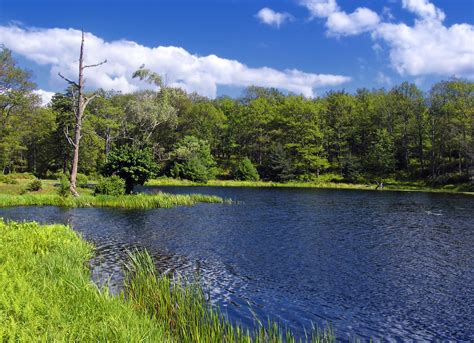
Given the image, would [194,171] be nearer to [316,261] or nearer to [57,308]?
[316,261]

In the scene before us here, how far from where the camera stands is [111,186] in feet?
152

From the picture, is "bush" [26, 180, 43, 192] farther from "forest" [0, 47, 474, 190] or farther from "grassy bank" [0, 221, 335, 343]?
"grassy bank" [0, 221, 335, 343]

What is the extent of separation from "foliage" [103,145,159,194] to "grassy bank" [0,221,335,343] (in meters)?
33.0

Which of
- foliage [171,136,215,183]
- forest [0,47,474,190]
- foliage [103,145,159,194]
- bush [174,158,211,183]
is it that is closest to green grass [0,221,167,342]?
foliage [103,145,159,194]

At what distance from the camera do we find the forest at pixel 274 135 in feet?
283

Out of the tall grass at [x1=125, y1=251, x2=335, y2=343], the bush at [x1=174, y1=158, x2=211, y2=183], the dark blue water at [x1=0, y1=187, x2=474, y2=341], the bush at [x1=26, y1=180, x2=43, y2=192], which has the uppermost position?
the bush at [x1=174, y1=158, x2=211, y2=183]

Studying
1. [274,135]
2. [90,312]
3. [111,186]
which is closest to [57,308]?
[90,312]

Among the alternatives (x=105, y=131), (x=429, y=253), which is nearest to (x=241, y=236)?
(x=429, y=253)

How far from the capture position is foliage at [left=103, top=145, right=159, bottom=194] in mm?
49281

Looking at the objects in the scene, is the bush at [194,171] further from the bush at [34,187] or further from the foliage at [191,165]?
the bush at [34,187]

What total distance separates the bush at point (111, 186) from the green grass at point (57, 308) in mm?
29939

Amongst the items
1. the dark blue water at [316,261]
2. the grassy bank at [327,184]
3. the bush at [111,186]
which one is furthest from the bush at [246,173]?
the dark blue water at [316,261]

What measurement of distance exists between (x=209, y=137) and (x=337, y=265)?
95.7 meters

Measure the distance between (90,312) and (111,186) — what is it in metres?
36.6
